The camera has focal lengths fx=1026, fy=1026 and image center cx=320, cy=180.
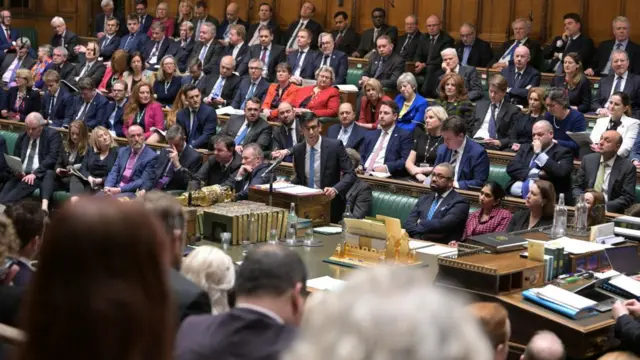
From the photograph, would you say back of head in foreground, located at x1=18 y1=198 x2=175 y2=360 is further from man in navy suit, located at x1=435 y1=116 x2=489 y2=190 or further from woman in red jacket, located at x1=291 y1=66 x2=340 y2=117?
woman in red jacket, located at x1=291 y1=66 x2=340 y2=117

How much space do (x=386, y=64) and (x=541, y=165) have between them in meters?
3.69

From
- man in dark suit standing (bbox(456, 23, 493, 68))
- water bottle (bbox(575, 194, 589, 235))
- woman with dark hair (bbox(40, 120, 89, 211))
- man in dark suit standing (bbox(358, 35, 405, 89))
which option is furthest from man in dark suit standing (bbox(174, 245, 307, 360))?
man in dark suit standing (bbox(456, 23, 493, 68))

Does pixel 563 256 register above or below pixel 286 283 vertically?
below

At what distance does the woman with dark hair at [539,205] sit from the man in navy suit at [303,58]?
5377mm

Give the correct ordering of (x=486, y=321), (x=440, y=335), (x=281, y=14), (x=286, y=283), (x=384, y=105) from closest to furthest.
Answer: (x=440, y=335) < (x=286, y=283) < (x=486, y=321) < (x=384, y=105) < (x=281, y=14)

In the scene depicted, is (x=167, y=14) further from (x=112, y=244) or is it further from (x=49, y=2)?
(x=112, y=244)

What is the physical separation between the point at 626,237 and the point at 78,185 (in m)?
4.98

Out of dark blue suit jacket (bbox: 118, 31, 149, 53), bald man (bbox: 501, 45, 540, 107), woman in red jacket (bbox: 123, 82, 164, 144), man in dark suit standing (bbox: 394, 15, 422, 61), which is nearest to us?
→ bald man (bbox: 501, 45, 540, 107)

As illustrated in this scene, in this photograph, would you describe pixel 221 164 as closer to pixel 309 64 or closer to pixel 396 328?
pixel 309 64

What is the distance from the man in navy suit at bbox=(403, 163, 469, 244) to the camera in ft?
21.5

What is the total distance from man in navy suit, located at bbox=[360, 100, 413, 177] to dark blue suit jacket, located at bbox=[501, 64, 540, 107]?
155cm

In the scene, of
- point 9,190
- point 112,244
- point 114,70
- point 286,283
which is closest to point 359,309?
point 112,244

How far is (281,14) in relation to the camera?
45.1ft

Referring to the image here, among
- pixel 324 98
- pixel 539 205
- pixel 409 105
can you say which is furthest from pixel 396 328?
pixel 324 98
